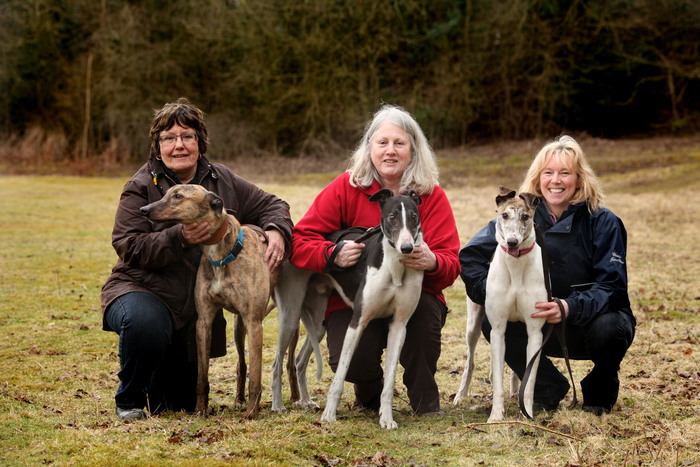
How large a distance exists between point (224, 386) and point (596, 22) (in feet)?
79.0

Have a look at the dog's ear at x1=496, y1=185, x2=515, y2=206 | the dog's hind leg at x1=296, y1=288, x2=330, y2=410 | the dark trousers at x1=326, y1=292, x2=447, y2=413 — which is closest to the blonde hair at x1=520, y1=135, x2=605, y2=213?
the dog's ear at x1=496, y1=185, x2=515, y2=206

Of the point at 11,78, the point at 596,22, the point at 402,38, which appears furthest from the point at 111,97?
A: the point at 596,22

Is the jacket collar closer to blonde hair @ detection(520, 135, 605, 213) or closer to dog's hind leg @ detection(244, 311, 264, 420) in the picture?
dog's hind leg @ detection(244, 311, 264, 420)

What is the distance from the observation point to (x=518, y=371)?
14.7 ft

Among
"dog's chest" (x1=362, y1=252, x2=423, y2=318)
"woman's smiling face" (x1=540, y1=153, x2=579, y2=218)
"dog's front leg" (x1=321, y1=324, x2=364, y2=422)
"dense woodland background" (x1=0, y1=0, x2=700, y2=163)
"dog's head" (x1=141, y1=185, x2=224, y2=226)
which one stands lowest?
"dog's front leg" (x1=321, y1=324, x2=364, y2=422)

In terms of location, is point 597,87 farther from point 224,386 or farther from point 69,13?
point 224,386

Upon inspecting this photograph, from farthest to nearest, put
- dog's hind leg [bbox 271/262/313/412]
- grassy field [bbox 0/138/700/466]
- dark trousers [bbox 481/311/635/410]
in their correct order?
dog's hind leg [bbox 271/262/313/412]
dark trousers [bbox 481/311/635/410]
grassy field [bbox 0/138/700/466]

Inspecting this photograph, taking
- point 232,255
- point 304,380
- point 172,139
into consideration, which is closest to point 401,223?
point 232,255

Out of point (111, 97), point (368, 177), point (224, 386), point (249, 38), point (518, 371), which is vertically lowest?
point (224, 386)

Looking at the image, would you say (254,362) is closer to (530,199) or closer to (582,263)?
(530,199)

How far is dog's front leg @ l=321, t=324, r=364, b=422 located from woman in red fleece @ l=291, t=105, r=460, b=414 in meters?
0.23

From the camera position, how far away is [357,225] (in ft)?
15.1

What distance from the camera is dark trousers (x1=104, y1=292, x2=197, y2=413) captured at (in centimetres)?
389

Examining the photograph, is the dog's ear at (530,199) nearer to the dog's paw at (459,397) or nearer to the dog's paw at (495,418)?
the dog's paw at (495,418)
